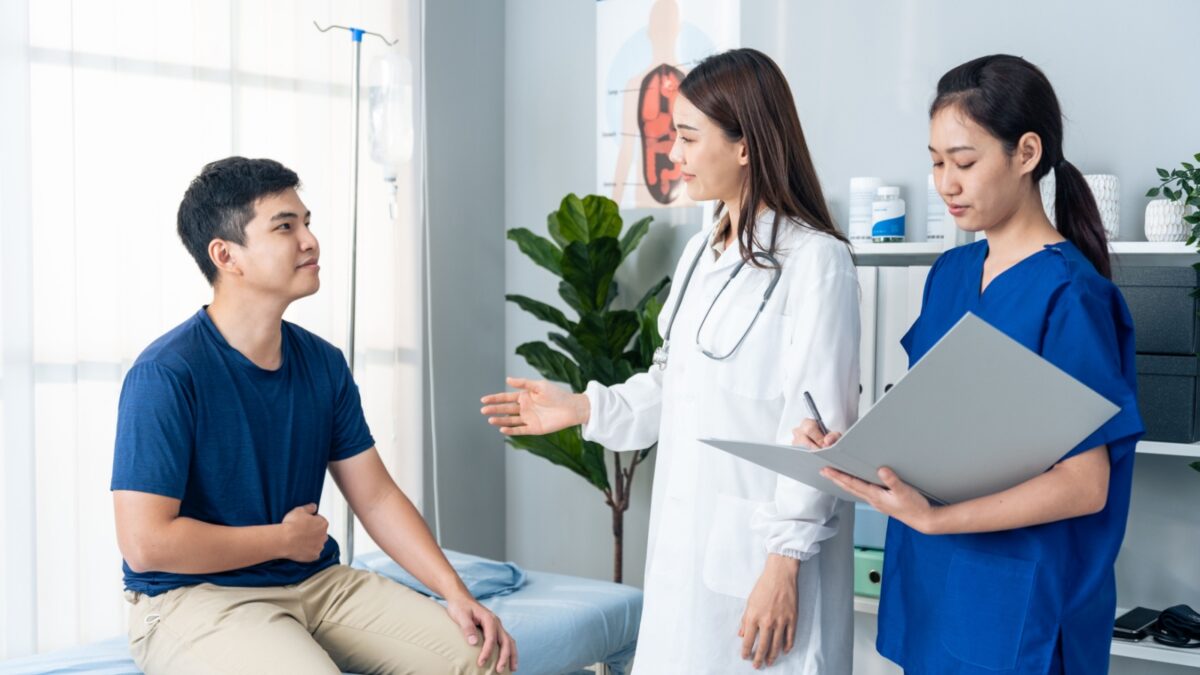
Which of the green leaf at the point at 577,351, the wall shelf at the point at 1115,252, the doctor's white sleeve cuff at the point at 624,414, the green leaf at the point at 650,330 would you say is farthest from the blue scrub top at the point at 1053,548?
the green leaf at the point at 577,351

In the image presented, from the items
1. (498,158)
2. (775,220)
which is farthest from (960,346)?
(498,158)

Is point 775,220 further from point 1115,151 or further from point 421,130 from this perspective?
point 421,130

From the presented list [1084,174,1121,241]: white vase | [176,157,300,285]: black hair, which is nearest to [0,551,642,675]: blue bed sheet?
[176,157,300,285]: black hair

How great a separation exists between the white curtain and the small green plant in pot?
26.8 inches

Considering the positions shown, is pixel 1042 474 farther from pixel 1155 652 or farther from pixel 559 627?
pixel 559 627

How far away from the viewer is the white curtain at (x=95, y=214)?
7.89 feet

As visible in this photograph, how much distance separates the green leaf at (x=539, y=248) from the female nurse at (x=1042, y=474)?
1863mm

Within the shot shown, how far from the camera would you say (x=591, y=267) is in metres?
3.11

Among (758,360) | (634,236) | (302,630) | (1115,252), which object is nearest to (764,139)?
(758,360)

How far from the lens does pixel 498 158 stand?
368 centimetres

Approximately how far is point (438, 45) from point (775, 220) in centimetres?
215

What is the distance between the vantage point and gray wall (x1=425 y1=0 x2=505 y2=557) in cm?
345

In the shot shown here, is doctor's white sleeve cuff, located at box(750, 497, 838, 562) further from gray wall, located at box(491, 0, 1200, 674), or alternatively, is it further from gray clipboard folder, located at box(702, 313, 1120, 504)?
gray wall, located at box(491, 0, 1200, 674)

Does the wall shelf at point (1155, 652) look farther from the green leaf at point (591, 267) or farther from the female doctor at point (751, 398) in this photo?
the green leaf at point (591, 267)
